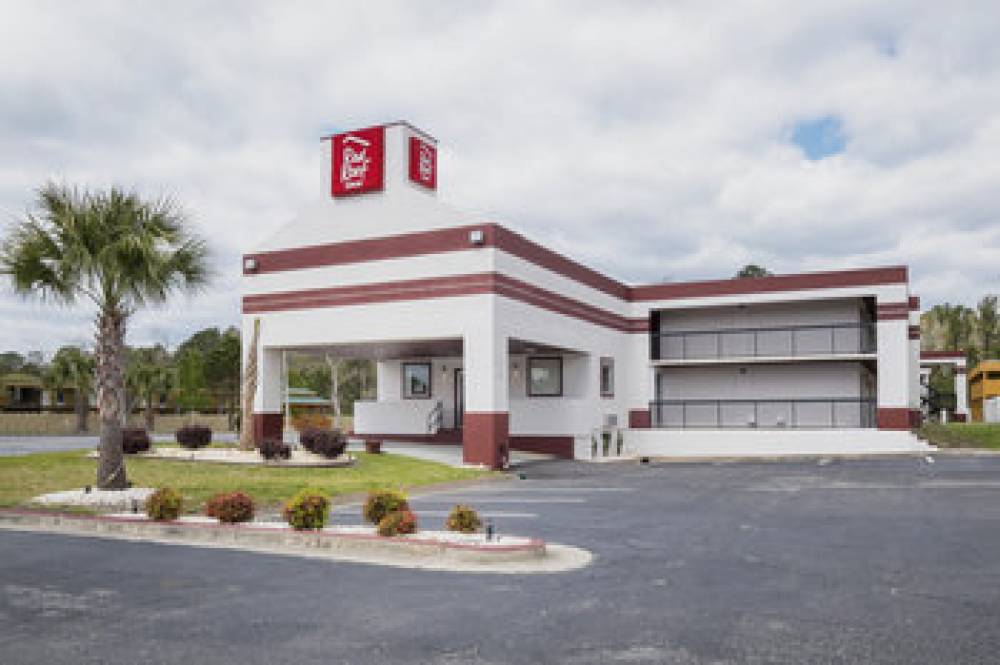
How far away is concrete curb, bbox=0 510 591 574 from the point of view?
35.4ft

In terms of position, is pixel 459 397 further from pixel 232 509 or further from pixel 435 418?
pixel 232 509

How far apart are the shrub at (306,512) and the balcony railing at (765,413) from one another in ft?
86.8

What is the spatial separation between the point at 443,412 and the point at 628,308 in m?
9.63

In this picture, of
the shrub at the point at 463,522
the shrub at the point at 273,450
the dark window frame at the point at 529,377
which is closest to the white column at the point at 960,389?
the dark window frame at the point at 529,377

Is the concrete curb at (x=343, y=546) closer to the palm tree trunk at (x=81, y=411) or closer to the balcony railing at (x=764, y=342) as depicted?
the balcony railing at (x=764, y=342)

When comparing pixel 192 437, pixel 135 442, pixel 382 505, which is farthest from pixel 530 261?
pixel 382 505

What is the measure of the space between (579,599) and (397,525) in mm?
3828

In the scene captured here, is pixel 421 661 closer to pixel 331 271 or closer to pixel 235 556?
pixel 235 556

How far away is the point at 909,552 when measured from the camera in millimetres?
11141

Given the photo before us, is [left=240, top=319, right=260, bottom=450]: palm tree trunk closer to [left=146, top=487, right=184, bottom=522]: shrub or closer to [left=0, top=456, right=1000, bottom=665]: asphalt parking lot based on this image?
[left=0, top=456, right=1000, bottom=665]: asphalt parking lot

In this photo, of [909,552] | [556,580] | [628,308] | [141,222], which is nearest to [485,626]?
[556,580]

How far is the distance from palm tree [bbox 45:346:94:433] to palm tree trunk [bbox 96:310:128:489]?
1512 inches

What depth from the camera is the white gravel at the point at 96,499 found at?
16734mm

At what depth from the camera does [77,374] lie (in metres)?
52.4
